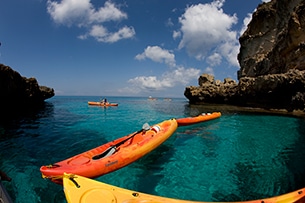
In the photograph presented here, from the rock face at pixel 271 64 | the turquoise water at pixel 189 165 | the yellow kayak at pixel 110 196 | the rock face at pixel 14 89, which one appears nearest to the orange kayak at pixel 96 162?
the turquoise water at pixel 189 165

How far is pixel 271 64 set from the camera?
27359 mm

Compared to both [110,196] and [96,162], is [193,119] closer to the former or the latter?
[96,162]

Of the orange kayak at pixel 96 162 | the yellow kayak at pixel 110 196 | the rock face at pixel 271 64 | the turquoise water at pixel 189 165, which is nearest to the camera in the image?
the yellow kayak at pixel 110 196

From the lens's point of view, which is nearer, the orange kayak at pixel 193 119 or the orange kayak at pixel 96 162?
the orange kayak at pixel 96 162

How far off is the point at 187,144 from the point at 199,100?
2795 centimetres

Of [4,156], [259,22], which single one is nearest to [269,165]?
[4,156]

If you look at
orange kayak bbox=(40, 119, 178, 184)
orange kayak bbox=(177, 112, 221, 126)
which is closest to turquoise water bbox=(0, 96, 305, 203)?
orange kayak bbox=(40, 119, 178, 184)

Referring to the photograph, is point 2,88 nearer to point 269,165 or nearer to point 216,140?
point 216,140

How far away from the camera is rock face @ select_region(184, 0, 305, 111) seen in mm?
20781

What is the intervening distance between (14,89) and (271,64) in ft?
114

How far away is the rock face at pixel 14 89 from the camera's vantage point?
19.1 meters

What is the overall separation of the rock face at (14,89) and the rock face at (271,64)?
28.4 m

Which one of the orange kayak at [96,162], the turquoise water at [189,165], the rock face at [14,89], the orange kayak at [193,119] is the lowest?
the turquoise water at [189,165]

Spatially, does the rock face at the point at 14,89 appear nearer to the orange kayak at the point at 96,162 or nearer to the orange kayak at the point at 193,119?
the orange kayak at the point at 96,162
